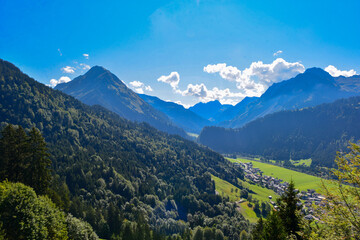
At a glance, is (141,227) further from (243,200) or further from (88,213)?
(243,200)

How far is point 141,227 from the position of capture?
7894cm

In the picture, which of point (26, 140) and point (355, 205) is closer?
point (355, 205)

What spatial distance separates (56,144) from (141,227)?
148599mm

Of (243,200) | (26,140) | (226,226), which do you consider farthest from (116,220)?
(243,200)

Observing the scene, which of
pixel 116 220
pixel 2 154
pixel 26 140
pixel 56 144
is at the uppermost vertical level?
pixel 26 140

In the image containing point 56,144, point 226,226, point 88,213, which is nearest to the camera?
point 88,213

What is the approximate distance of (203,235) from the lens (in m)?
97.0

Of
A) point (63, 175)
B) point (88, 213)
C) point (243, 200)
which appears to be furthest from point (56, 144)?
point (243, 200)

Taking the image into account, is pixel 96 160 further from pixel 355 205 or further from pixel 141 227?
pixel 355 205

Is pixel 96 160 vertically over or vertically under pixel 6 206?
under

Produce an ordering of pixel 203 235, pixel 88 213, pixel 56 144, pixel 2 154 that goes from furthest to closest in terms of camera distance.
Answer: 1. pixel 56 144
2. pixel 203 235
3. pixel 88 213
4. pixel 2 154

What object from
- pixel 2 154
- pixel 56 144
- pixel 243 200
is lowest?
pixel 243 200

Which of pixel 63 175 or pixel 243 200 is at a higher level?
pixel 63 175

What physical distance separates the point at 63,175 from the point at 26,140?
281 ft
